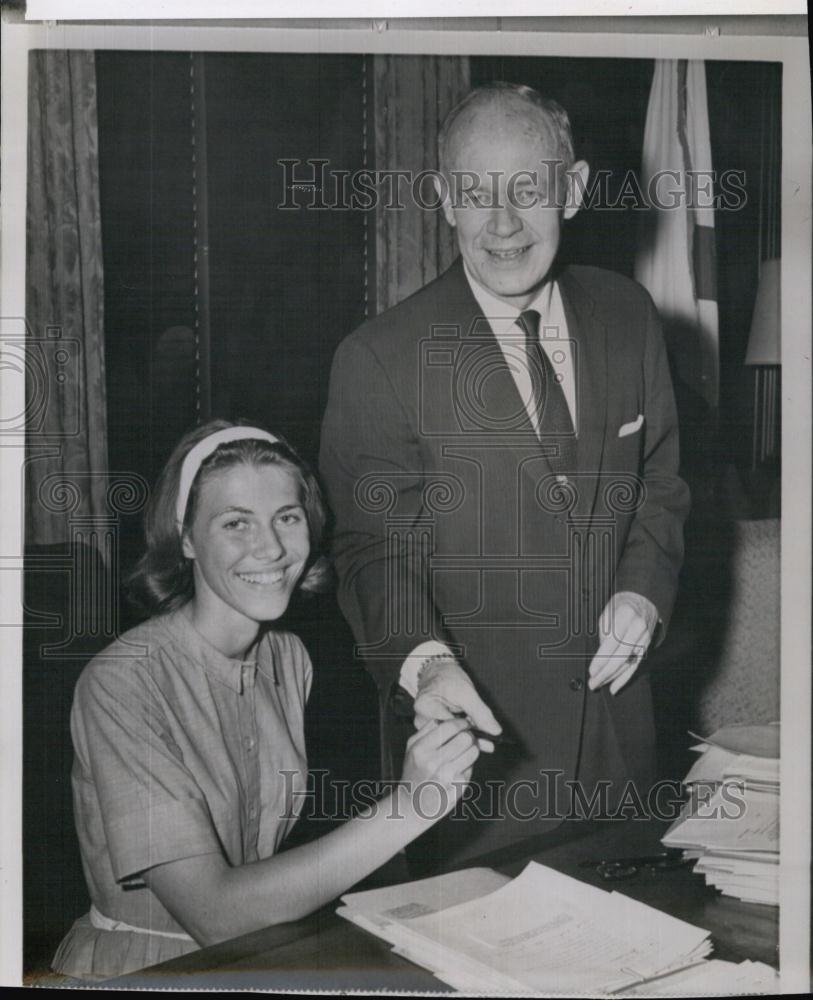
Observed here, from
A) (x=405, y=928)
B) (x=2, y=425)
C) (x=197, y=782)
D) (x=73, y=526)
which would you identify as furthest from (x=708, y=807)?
(x=2, y=425)

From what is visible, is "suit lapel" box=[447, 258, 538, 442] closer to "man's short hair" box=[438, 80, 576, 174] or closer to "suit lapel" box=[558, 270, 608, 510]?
"suit lapel" box=[558, 270, 608, 510]

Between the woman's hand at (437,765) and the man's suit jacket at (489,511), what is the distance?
0.05 metres

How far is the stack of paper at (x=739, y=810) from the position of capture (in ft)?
9.06

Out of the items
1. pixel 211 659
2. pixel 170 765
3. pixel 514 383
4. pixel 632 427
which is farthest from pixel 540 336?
pixel 170 765

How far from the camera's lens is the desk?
269 centimetres

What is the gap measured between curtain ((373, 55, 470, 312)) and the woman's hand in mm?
979

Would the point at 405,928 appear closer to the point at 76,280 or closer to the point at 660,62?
the point at 76,280

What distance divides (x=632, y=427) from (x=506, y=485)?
1.07 feet

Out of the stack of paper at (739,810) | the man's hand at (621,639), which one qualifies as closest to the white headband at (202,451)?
the man's hand at (621,639)

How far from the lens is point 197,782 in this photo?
105 inches

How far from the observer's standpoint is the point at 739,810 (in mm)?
2777

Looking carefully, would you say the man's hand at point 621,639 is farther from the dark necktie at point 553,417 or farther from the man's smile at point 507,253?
the man's smile at point 507,253

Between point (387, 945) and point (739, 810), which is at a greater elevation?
point (739, 810)

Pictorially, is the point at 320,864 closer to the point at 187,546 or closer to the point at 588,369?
the point at 187,546
